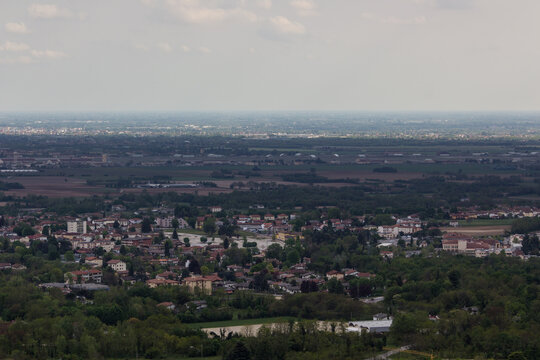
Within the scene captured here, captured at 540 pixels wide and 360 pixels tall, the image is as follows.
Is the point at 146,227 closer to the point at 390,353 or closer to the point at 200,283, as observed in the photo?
the point at 200,283

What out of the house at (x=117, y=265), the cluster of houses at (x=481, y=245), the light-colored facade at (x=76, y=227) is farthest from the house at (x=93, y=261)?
the cluster of houses at (x=481, y=245)

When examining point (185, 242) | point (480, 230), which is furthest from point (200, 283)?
point (480, 230)

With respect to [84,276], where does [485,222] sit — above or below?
below

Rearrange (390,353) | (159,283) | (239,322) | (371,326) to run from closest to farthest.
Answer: (390,353), (371,326), (239,322), (159,283)

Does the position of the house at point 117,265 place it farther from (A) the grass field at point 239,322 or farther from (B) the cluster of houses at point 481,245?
(B) the cluster of houses at point 481,245

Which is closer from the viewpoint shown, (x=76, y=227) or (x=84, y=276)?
(x=84, y=276)

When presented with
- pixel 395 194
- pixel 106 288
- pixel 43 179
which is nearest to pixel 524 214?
pixel 395 194

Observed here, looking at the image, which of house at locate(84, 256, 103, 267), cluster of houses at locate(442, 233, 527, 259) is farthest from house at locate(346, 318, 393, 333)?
house at locate(84, 256, 103, 267)

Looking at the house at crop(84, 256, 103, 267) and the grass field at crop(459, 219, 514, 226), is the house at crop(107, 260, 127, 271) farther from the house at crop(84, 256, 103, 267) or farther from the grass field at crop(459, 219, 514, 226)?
the grass field at crop(459, 219, 514, 226)

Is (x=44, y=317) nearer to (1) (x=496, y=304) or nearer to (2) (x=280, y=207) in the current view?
(1) (x=496, y=304)
